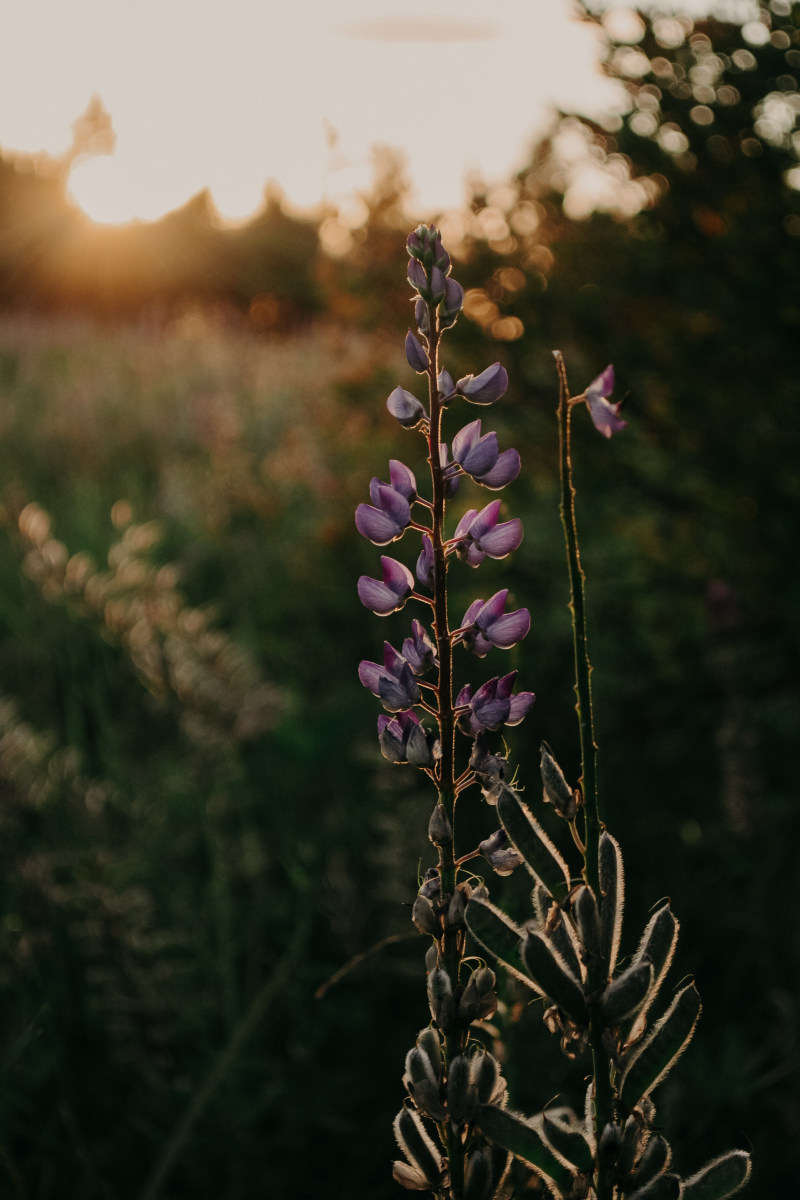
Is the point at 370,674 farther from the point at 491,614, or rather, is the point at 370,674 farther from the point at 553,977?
the point at 553,977

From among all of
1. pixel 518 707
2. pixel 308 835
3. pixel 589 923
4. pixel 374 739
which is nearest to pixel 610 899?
pixel 589 923

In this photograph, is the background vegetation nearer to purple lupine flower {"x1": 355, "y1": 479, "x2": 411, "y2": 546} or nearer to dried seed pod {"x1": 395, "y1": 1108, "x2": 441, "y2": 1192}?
purple lupine flower {"x1": 355, "y1": 479, "x2": 411, "y2": 546}

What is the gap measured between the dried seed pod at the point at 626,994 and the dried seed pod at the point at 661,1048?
1.9 inches

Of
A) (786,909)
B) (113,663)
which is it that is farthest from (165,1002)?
(113,663)

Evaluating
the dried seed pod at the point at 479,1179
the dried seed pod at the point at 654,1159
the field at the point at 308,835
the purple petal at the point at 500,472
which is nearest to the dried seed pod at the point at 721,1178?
the dried seed pod at the point at 654,1159

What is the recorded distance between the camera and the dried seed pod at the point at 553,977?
56 cm

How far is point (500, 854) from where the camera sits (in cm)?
69

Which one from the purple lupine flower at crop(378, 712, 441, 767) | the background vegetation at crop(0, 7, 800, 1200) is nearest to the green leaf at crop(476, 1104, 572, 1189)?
the purple lupine flower at crop(378, 712, 441, 767)

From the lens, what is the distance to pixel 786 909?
7.25ft

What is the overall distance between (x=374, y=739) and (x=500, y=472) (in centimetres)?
256

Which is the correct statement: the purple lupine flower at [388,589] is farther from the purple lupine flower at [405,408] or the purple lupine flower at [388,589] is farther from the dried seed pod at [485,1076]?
the dried seed pod at [485,1076]

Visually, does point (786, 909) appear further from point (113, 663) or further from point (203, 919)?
point (113, 663)

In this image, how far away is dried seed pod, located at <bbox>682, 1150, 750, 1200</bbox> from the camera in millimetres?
593

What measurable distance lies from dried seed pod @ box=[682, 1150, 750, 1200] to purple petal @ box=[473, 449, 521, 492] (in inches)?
18.3
